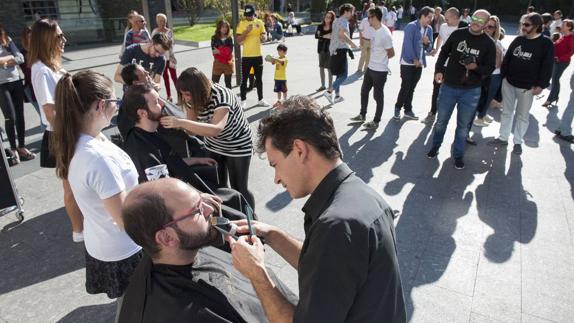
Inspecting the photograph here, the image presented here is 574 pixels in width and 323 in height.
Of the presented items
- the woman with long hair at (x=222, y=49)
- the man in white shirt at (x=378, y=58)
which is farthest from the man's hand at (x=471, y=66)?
the woman with long hair at (x=222, y=49)

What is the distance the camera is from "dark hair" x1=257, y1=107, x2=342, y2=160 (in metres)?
1.57

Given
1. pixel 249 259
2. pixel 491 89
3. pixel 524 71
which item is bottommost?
pixel 491 89

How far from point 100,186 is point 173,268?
76 centimetres

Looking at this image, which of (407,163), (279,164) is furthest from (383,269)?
(407,163)

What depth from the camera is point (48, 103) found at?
3.91 meters

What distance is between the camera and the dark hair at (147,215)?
1.68 metres

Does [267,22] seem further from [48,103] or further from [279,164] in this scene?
[279,164]

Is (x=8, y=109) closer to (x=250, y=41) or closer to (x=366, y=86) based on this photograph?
(x=250, y=41)

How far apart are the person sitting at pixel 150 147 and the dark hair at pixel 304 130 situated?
4.31 ft

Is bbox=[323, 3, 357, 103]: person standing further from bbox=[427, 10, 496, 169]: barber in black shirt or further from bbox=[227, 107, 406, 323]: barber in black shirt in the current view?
bbox=[227, 107, 406, 323]: barber in black shirt

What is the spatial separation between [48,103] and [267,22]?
17.2 meters

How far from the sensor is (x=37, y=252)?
3807 mm

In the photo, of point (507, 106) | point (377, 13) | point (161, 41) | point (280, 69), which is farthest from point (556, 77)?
point (161, 41)

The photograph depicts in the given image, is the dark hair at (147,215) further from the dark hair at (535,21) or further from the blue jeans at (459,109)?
the dark hair at (535,21)
